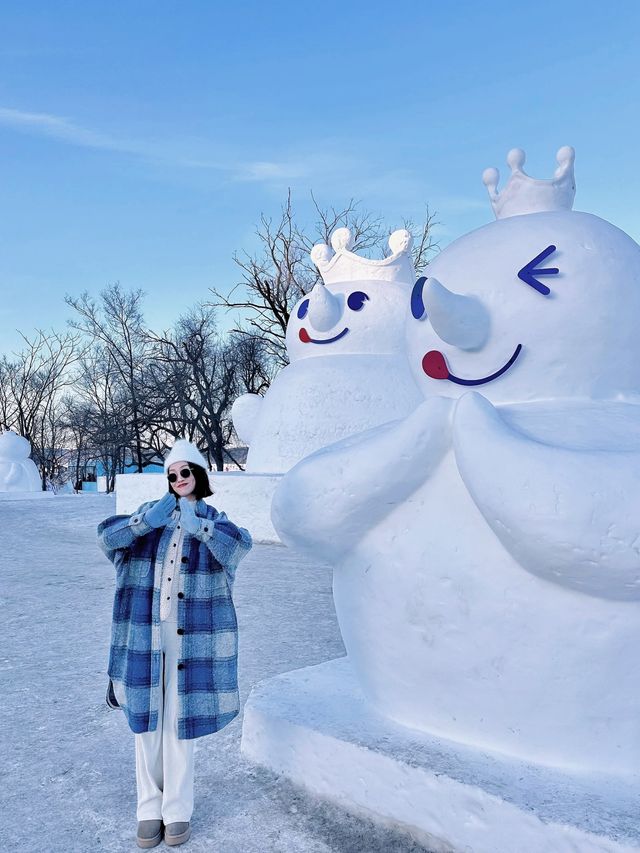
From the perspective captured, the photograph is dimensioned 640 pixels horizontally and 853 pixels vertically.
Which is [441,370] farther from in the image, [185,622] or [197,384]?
[197,384]

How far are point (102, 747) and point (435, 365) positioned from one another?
6.62 feet

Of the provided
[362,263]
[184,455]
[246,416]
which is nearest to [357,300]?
[362,263]

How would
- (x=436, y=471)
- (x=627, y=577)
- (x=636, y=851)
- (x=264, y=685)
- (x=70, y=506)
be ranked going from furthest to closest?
(x=70, y=506)
(x=264, y=685)
(x=436, y=471)
(x=627, y=577)
(x=636, y=851)

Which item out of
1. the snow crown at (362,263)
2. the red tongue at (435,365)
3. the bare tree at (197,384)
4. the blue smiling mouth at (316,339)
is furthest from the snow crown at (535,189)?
the bare tree at (197,384)

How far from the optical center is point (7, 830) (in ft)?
7.53

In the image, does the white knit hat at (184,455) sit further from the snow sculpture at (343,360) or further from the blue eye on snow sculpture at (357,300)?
the blue eye on snow sculpture at (357,300)

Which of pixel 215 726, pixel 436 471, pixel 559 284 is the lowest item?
pixel 215 726

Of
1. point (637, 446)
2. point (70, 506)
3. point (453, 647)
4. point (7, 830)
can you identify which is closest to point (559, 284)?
point (637, 446)

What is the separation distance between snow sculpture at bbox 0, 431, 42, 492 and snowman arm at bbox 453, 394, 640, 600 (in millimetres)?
14921

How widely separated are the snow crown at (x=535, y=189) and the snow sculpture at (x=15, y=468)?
1449 centimetres

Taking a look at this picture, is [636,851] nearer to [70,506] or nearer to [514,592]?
[514,592]

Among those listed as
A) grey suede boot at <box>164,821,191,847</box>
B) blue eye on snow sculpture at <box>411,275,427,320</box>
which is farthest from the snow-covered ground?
blue eye on snow sculpture at <box>411,275,427,320</box>

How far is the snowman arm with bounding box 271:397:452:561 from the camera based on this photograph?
233 centimetres

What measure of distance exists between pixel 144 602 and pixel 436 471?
3.33ft
